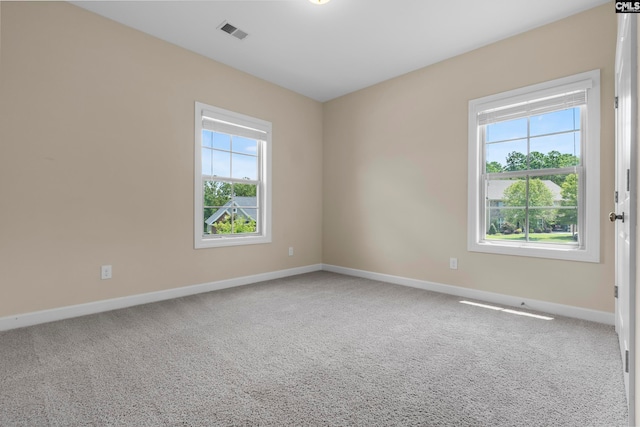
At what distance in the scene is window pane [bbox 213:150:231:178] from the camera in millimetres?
3918

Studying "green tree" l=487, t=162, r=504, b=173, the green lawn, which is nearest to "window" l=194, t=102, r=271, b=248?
"green tree" l=487, t=162, r=504, b=173

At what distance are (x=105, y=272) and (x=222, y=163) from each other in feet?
5.80

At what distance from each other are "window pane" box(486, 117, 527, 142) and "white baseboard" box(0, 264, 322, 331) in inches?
129

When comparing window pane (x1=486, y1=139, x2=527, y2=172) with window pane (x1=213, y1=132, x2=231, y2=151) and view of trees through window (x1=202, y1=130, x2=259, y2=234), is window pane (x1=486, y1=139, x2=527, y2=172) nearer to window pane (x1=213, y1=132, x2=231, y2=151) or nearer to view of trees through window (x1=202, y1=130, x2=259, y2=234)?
view of trees through window (x1=202, y1=130, x2=259, y2=234)

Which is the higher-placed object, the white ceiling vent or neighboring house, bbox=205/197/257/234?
the white ceiling vent

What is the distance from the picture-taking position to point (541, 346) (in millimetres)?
2232

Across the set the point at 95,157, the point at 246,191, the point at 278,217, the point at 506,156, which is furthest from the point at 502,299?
the point at 95,157

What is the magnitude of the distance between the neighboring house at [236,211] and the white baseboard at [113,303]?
69 cm

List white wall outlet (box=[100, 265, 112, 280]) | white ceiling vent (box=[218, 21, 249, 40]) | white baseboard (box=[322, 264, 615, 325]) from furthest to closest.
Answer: white ceiling vent (box=[218, 21, 249, 40]) → white wall outlet (box=[100, 265, 112, 280]) → white baseboard (box=[322, 264, 615, 325])

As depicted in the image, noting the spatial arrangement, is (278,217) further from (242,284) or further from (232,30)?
(232,30)

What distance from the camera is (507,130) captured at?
336cm

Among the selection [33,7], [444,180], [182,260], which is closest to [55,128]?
[33,7]

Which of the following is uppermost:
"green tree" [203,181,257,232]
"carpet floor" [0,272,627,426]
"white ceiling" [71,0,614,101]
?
"white ceiling" [71,0,614,101]

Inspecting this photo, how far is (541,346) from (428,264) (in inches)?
65.6
